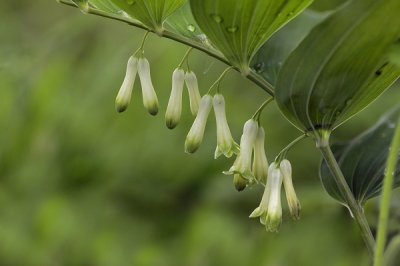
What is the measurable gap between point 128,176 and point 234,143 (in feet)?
4.66

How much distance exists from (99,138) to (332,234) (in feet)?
4.10

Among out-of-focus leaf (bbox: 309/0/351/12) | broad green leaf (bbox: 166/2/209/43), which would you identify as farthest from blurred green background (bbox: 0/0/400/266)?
broad green leaf (bbox: 166/2/209/43)

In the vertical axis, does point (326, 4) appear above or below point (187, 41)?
above

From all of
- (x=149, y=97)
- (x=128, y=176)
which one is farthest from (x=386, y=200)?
(x=128, y=176)

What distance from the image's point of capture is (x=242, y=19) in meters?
0.37

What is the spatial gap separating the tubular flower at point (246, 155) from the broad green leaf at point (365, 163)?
14 cm

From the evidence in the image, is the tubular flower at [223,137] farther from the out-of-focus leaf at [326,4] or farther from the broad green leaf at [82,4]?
the out-of-focus leaf at [326,4]

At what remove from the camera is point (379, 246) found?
32cm

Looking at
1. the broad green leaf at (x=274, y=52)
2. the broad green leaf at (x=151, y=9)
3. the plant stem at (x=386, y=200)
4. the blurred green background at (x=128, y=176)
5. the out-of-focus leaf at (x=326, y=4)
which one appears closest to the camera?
the plant stem at (x=386, y=200)

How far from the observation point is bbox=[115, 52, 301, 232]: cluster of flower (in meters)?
0.47

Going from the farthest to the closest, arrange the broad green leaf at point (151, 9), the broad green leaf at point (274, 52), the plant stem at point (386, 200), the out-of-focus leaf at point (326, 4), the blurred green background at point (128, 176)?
the out-of-focus leaf at point (326, 4)
the blurred green background at point (128, 176)
the broad green leaf at point (274, 52)
the broad green leaf at point (151, 9)
the plant stem at point (386, 200)

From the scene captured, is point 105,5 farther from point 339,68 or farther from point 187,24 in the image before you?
point 339,68

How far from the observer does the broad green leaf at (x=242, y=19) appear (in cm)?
34

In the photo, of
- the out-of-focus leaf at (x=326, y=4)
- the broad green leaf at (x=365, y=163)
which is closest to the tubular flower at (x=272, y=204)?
the broad green leaf at (x=365, y=163)
